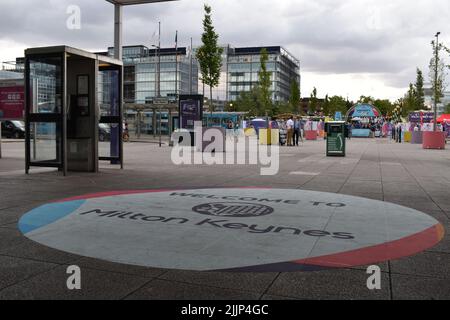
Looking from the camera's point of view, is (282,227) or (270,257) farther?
(282,227)

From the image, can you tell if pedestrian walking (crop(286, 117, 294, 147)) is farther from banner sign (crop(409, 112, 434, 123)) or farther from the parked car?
the parked car

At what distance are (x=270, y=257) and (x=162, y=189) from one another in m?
5.05

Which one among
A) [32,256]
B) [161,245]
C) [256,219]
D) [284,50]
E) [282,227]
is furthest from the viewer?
[284,50]

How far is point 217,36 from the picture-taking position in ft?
119

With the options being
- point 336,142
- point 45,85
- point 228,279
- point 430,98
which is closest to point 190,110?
point 336,142

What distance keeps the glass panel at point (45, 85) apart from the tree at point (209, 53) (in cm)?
2440

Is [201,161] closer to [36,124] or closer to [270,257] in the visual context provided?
[36,124]

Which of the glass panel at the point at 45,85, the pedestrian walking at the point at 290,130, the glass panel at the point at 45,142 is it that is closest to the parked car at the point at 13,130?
the pedestrian walking at the point at 290,130

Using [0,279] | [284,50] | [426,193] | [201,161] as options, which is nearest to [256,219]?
[0,279]

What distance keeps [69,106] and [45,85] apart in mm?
948

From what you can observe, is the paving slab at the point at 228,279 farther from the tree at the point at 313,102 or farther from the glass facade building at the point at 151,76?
the tree at the point at 313,102

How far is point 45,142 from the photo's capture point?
12445 millimetres

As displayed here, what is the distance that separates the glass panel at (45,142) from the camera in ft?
40.1
